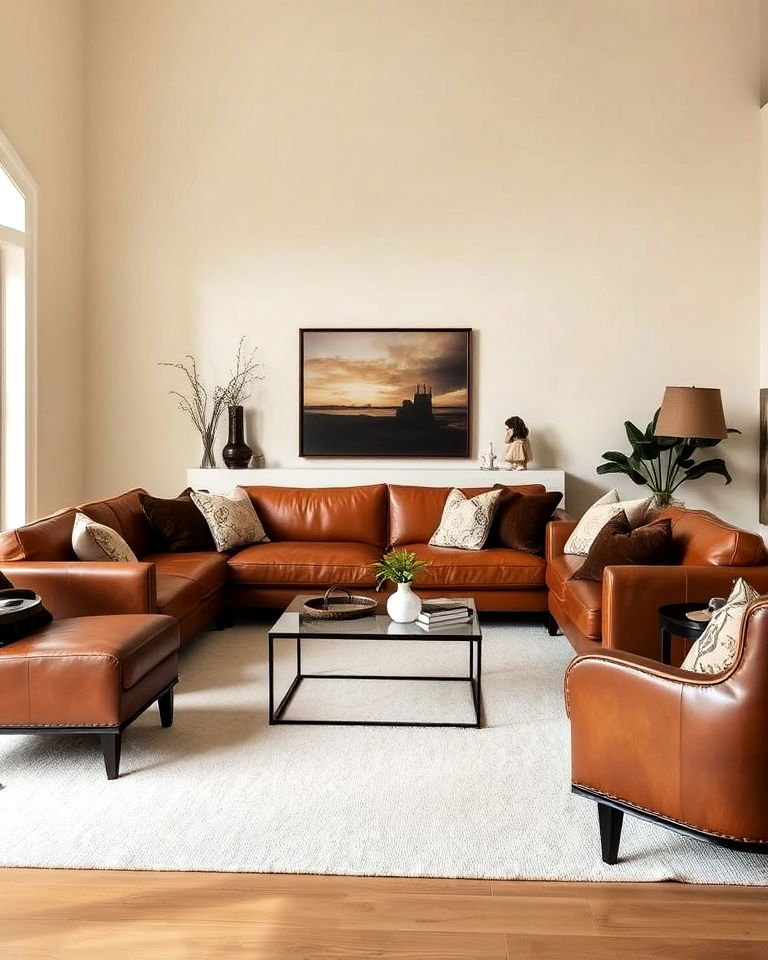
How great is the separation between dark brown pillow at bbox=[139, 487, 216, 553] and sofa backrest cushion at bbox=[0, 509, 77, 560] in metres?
1.16

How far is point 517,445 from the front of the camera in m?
6.77

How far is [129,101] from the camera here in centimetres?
712

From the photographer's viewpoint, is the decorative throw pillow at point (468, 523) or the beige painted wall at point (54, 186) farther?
the beige painted wall at point (54, 186)

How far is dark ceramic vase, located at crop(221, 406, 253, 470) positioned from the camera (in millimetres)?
6930

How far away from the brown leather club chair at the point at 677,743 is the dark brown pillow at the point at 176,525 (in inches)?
145

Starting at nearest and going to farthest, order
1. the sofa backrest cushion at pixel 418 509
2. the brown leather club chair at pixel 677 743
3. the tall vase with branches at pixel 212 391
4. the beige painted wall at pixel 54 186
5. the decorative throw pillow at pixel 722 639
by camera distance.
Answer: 1. the brown leather club chair at pixel 677 743
2. the decorative throw pillow at pixel 722 639
3. the beige painted wall at pixel 54 186
4. the sofa backrest cushion at pixel 418 509
5. the tall vase with branches at pixel 212 391

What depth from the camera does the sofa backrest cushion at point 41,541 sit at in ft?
14.2

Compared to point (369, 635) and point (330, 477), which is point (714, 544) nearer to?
point (369, 635)

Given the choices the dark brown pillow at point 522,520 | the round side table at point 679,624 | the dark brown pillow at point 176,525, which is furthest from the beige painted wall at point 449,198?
the round side table at point 679,624

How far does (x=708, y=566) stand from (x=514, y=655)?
4.40 ft

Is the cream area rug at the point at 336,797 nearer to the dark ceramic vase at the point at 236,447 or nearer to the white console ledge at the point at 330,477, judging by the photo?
the white console ledge at the point at 330,477

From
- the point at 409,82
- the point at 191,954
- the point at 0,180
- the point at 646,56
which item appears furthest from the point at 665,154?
the point at 191,954

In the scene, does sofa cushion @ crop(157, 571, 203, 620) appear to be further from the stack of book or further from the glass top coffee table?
the stack of book

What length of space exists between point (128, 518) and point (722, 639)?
402cm
